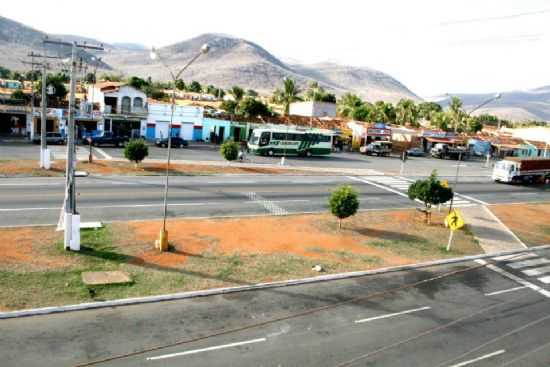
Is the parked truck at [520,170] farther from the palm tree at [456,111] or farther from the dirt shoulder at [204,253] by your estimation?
the palm tree at [456,111]

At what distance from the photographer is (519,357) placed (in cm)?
1332

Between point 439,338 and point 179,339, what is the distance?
25.1ft

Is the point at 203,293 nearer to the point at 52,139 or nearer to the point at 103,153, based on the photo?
the point at 103,153

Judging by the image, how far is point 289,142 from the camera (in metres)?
56.8

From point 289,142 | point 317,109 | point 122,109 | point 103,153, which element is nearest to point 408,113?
point 317,109

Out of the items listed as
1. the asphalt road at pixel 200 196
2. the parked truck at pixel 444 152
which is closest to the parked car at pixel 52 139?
the asphalt road at pixel 200 196

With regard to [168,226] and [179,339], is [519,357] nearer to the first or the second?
[179,339]

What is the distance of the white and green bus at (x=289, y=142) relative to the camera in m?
55.3

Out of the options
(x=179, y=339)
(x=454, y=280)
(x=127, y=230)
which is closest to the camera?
(x=179, y=339)

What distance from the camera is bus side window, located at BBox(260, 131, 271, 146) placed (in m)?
55.0

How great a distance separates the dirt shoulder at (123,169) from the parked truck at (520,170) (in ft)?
71.8

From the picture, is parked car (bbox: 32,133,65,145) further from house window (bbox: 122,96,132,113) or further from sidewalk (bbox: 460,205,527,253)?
sidewalk (bbox: 460,205,527,253)

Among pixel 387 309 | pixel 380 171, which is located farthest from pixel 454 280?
pixel 380 171

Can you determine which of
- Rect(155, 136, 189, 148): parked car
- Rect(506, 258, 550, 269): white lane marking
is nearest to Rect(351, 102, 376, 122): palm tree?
Rect(155, 136, 189, 148): parked car
